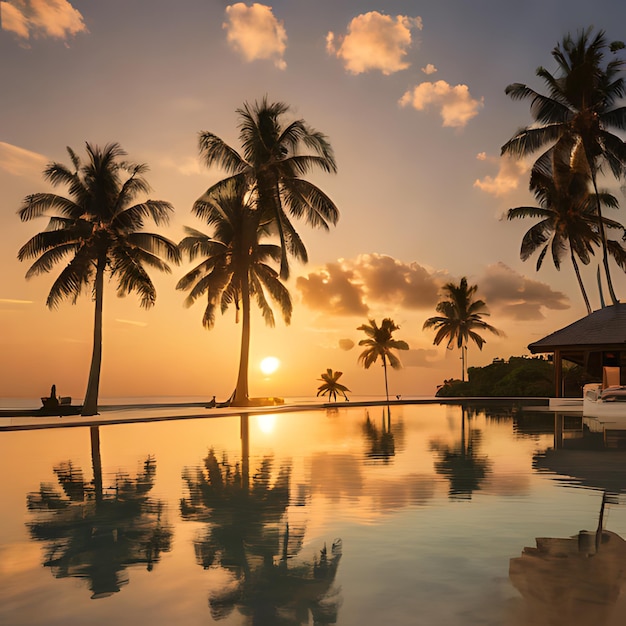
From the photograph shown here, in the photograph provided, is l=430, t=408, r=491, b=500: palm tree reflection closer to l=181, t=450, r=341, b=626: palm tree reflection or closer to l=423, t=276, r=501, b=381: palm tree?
l=181, t=450, r=341, b=626: palm tree reflection

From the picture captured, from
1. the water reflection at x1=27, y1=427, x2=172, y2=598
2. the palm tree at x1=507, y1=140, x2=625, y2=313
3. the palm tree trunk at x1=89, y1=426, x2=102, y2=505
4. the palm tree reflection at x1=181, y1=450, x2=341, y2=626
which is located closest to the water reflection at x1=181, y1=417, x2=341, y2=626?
the palm tree reflection at x1=181, y1=450, x2=341, y2=626

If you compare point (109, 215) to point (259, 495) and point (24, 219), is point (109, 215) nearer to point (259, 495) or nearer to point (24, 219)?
point (24, 219)

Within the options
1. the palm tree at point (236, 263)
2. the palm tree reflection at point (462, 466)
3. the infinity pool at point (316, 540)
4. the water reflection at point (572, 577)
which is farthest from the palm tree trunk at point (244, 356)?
the water reflection at point (572, 577)

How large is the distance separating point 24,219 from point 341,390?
3139 centimetres

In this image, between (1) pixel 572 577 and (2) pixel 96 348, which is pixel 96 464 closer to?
(1) pixel 572 577

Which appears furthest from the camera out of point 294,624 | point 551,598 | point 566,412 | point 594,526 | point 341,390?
point 341,390

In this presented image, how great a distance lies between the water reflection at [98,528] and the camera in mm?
5336

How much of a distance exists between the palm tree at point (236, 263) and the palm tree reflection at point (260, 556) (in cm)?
2794

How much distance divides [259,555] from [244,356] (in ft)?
109

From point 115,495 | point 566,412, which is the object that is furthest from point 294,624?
point 566,412

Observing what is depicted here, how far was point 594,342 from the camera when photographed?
33.2 meters

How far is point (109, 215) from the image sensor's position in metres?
31.0

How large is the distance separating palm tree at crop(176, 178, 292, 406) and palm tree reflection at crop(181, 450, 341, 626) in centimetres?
2794

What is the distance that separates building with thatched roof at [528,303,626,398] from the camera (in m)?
33.4
